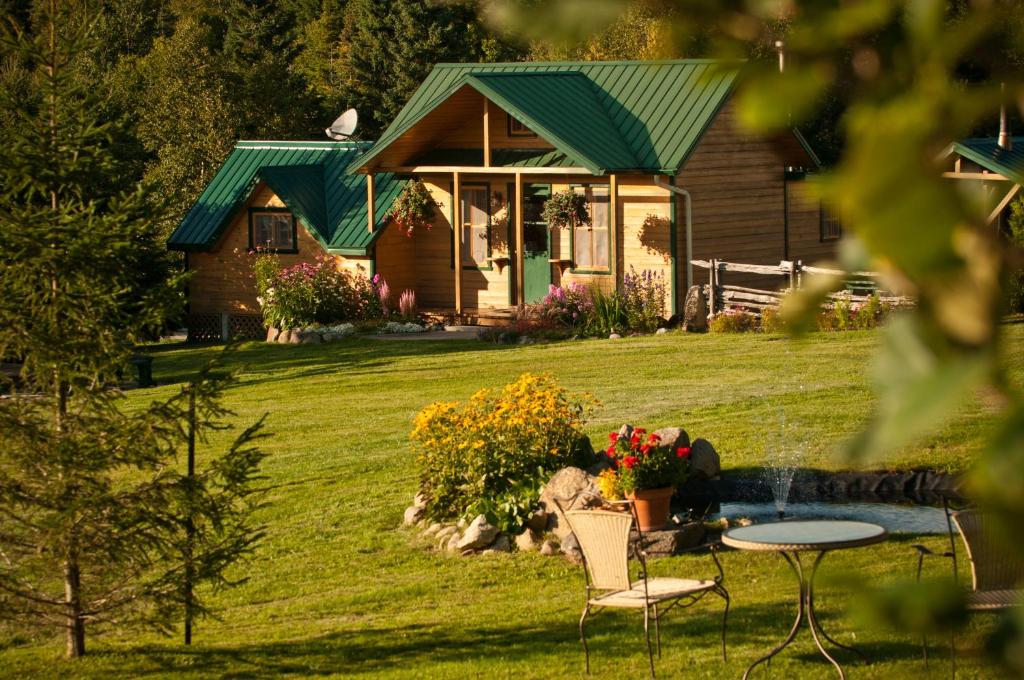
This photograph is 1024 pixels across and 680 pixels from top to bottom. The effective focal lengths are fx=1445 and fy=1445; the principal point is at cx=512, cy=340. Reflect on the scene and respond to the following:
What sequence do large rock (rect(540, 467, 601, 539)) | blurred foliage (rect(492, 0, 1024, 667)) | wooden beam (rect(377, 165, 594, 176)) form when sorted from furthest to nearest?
wooden beam (rect(377, 165, 594, 176)) < large rock (rect(540, 467, 601, 539)) < blurred foliage (rect(492, 0, 1024, 667))

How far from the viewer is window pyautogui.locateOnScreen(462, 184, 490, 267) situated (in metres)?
29.1

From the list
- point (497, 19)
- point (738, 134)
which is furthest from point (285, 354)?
point (497, 19)

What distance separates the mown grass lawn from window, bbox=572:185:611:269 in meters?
4.64

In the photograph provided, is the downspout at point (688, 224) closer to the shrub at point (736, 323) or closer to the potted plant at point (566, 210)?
the potted plant at point (566, 210)

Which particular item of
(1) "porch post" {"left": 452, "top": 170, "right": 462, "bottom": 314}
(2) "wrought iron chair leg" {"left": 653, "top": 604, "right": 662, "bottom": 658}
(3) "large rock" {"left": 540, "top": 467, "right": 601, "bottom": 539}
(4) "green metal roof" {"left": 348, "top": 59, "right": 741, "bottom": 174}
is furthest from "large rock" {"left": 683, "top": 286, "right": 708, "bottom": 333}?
(2) "wrought iron chair leg" {"left": 653, "top": 604, "right": 662, "bottom": 658}

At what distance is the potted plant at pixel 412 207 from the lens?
2861 centimetres

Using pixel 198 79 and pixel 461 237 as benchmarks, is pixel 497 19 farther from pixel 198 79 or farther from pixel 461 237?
pixel 198 79

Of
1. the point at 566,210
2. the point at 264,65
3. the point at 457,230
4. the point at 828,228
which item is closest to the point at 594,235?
the point at 566,210

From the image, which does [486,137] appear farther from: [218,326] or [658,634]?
[658,634]

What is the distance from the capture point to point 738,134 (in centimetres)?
2856

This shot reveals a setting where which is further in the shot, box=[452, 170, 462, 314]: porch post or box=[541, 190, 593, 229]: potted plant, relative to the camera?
box=[452, 170, 462, 314]: porch post

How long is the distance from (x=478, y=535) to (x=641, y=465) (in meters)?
1.54

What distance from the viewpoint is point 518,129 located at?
93.6 ft

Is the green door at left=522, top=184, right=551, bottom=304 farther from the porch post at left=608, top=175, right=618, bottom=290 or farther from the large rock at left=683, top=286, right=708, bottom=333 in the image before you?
the large rock at left=683, top=286, right=708, bottom=333
